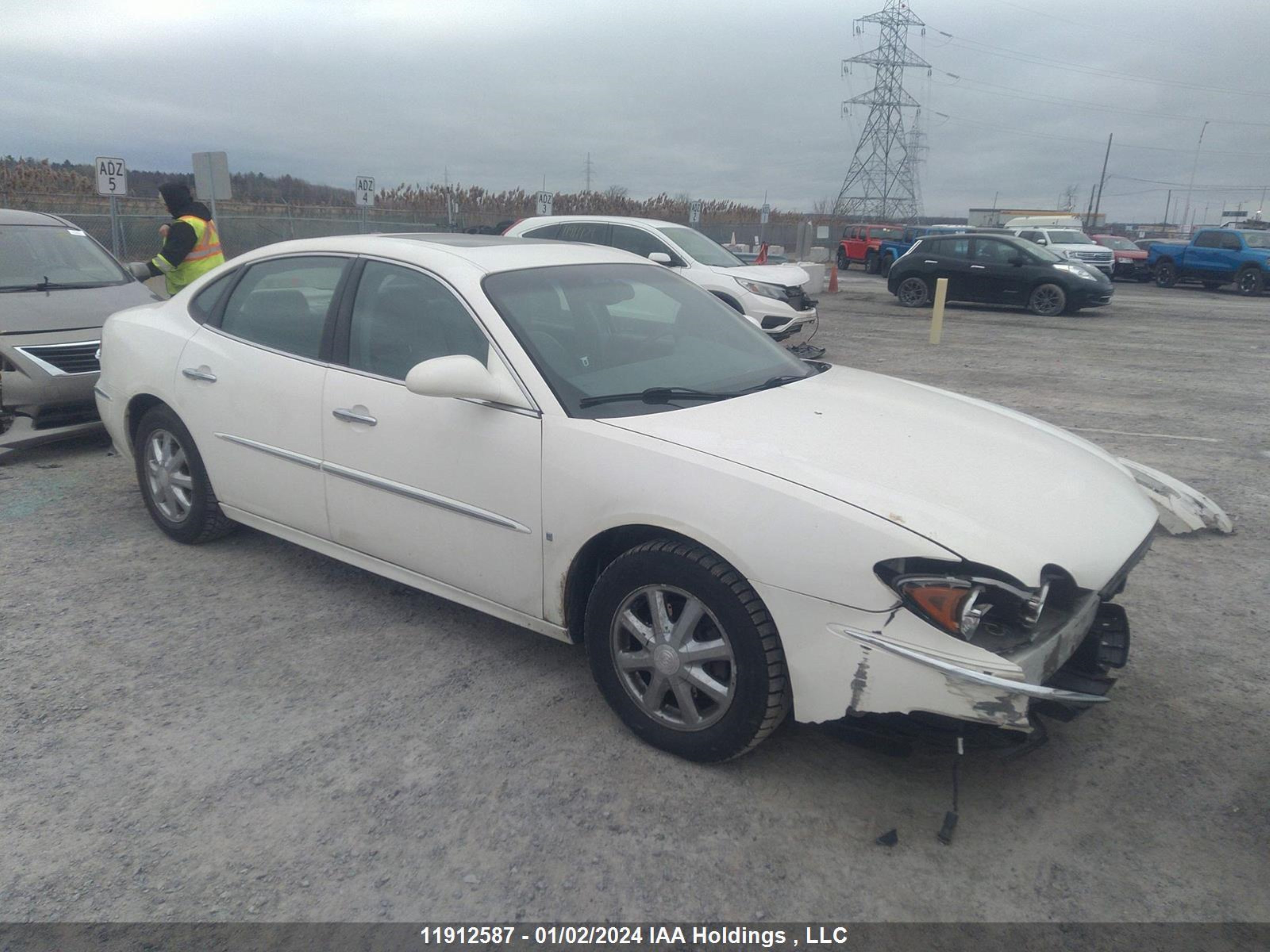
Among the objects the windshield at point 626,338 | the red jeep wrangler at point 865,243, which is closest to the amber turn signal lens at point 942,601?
the windshield at point 626,338

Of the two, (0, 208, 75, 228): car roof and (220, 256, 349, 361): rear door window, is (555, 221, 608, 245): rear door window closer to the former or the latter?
(0, 208, 75, 228): car roof

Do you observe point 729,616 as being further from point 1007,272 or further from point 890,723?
point 1007,272

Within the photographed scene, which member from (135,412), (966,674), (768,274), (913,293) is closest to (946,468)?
(966,674)

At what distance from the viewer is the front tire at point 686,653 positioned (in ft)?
9.08

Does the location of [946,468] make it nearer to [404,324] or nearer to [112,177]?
[404,324]

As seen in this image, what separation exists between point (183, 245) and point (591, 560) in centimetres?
597

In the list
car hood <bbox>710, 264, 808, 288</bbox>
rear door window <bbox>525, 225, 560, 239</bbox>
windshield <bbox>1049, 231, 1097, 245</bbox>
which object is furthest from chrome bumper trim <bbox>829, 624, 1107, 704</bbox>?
windshield <bbox>1049, 231, 1097, 245</bbox>

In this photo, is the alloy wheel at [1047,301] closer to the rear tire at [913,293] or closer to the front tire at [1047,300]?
the front tire at [1047,300]

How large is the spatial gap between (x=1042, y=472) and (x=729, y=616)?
1.22m

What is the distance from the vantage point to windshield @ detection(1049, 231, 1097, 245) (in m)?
27.0

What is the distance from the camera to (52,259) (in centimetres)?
757

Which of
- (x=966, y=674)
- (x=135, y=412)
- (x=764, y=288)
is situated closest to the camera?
(x=966, y=674)

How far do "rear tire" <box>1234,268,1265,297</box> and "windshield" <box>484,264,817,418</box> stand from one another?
25.1 meters

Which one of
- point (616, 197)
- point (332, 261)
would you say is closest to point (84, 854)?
point (332, 261)
